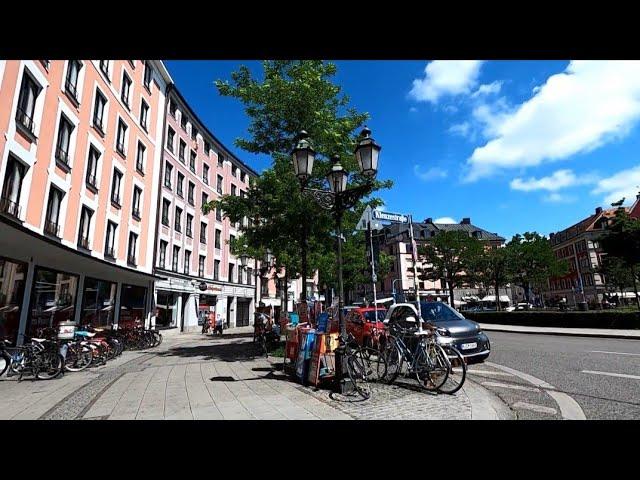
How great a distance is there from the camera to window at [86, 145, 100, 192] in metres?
16.8

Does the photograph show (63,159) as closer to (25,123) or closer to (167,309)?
(25,123)

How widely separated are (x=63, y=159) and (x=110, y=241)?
543cm

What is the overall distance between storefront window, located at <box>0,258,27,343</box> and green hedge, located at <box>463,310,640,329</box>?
24536mm

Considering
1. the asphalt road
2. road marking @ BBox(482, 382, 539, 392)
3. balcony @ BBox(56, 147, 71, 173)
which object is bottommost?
road marking @ BBox(482, 382, 539, 392)

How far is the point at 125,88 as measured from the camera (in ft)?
69.0

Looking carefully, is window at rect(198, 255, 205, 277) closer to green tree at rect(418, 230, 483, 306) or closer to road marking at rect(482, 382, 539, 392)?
road marking at rect(482, 382, 539, 392)

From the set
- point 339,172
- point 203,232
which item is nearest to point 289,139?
point 339,172

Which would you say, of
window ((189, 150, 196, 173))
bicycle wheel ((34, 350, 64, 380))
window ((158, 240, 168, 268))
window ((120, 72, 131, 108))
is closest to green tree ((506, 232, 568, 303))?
window ((189, 150, 196, 173))

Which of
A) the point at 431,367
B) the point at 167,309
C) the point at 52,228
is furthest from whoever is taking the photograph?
the point at 167,309

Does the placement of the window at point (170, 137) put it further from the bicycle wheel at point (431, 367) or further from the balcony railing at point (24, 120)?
the bicycle wheel at point (431, 367)

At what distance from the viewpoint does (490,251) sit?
45.1 m

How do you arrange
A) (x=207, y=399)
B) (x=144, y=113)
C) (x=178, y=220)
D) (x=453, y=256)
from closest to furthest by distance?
(x=207, y=399)
(x=144, y=113)
(x=178, y=220)
(x=453, y=256)
